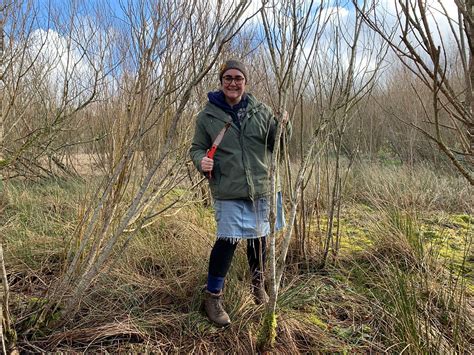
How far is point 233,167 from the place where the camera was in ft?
6.51

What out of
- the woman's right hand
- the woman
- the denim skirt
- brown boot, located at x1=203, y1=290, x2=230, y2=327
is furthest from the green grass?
the woman's right hand

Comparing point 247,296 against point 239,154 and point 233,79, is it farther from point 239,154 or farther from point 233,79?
point 233,79

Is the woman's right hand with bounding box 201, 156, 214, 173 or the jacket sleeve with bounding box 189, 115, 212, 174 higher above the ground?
the jacket sleeve with bounding box 189, 115, 212, 174

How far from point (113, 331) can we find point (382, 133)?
10.2 metres

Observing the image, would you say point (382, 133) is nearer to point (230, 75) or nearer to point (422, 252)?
point (422, 252)

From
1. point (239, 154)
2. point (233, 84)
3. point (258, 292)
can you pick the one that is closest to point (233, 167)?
point (239, 154)

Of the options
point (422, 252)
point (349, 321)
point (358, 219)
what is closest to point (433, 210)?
point (358, 219)

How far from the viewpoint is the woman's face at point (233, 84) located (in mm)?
1991

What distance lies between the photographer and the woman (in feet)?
6.52

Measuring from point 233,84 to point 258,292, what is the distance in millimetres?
1252

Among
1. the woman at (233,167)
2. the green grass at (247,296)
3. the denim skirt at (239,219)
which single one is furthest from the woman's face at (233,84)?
the green grass at (247,296)

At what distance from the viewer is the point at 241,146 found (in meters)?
2.01

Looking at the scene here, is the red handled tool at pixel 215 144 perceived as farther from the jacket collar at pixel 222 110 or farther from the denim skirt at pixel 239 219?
the denim skirt at pixel 239 219

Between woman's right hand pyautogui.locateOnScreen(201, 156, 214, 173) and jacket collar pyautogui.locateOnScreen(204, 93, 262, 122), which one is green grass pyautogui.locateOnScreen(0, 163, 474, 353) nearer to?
woman's right hand pyautogui.locateOnScreen(201, 156, 214, 173)
